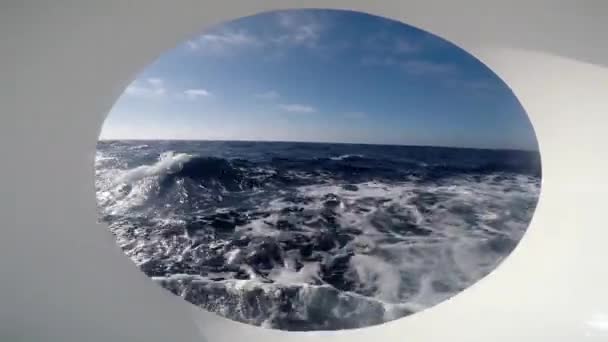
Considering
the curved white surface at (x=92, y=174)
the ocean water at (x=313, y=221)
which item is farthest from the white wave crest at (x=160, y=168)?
the curved white surface at (x=92, y=174)

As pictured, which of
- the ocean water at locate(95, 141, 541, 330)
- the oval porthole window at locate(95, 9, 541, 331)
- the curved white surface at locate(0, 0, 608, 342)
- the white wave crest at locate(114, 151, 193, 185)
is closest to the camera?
the curved white surface at locate(0, 0, 608, 342)

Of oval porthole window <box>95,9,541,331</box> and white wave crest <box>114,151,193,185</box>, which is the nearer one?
oval porthole window <box>95,9,541,331</box>

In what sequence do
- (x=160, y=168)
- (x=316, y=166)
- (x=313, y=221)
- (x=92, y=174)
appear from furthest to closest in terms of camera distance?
(x=316, y=166)
(x=160, y=168)
(x=313, y=221)
(x=92, y=174)

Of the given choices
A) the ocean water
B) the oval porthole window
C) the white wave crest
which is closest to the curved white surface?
the ocean water

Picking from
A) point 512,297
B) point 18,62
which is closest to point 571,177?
point 512,297

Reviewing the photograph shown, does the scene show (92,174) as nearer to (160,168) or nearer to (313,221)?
(313,221)

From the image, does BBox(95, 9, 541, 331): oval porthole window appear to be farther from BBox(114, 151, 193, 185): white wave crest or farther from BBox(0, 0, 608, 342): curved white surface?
BBox(0, 0, 608, 342): curved white surface

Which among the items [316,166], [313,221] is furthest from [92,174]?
[316,166]
